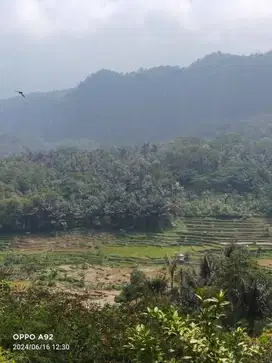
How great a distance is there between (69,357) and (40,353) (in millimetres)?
787

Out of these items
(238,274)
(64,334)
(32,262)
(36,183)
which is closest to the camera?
(64,334)

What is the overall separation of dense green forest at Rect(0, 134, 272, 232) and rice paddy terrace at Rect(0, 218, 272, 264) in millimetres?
2408

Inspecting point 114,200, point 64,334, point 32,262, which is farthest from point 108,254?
point 64,334

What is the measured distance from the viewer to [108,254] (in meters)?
53.0

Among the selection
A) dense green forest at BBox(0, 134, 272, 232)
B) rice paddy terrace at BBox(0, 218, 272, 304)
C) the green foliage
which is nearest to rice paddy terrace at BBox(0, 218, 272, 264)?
rice paddy terrace at BBox(0, 218, 272, 304)

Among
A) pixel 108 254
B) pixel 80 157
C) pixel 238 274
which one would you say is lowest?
pixel 108 254

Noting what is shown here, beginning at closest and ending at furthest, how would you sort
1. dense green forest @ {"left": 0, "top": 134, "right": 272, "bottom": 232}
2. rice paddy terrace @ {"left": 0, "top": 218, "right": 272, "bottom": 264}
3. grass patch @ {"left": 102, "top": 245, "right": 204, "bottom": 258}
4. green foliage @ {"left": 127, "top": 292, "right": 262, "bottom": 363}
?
green foliage @ {"left": 127, "top": 292, "right": 262, "bottom": 363}
rice paddy terrace @ {"left": 0, "top": 218, "right": 272, "bottom": 264}
grass patch @ {"left": 102, "top": 245, "right": 204, "bottom": 258}
dense green forest @ {"left": 0, "top": 134, "right": 272, "bottom": 232}

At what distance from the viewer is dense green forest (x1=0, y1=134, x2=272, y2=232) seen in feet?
212

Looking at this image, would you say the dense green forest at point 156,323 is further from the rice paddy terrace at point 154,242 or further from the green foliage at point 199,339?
the rice paddy terrace at point 154,242

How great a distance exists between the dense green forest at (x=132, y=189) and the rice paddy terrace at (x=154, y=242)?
241 centimetres

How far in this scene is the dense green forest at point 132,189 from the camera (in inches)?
2542

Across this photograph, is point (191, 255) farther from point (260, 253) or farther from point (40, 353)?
point (40, 353)

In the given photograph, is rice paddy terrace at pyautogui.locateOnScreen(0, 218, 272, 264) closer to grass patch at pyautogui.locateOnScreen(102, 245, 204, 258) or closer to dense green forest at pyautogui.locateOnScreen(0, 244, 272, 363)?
grass patch at pyautogui.locateOnScreen(102, 245, 204, 258)

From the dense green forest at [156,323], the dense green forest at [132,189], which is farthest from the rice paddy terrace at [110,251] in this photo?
the dense green forest at [156,323]
